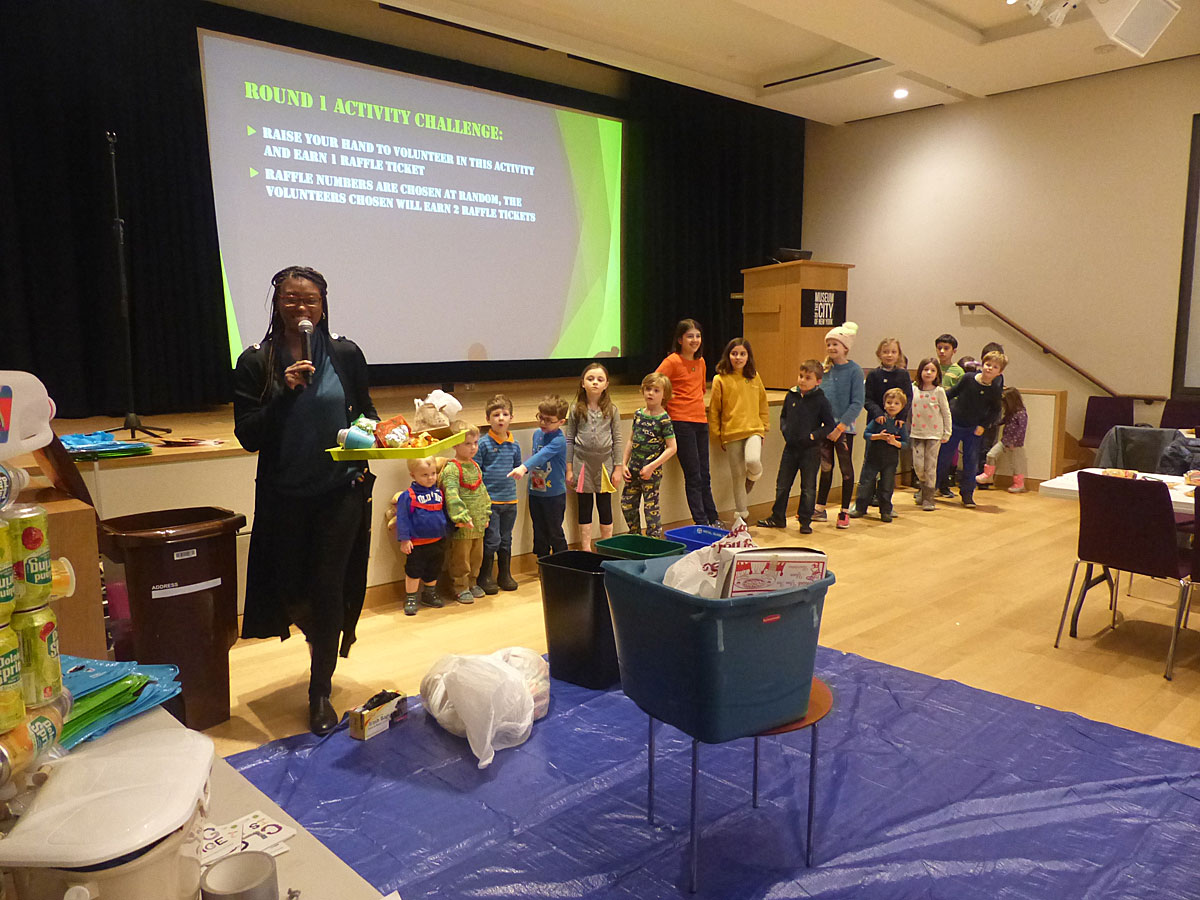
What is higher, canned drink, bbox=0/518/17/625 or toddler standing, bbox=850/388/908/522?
canned drink, bbox=0/518/17/625

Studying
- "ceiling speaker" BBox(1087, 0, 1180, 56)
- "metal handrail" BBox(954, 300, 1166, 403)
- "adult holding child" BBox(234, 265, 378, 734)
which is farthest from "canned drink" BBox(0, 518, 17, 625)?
"metal handrail" BBox(954, 300, 1166, 403)

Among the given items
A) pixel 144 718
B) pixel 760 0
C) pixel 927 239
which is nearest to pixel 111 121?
pixel 760 0

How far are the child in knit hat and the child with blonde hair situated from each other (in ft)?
1.85

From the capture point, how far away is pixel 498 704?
2.64 metres

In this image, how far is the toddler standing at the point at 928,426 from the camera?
6367 millimetres

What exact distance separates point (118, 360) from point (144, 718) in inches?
178

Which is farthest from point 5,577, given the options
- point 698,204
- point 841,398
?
point 698,204

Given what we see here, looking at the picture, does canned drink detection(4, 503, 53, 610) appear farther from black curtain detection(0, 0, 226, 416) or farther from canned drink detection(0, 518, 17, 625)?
black curtain detection(0, 0, 226, 416)

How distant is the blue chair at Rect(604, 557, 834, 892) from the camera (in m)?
1.83

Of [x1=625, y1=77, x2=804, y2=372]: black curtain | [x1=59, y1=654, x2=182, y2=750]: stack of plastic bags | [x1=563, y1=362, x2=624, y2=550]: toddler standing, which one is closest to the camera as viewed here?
[x1=59, y1=654, x2=182, y2=750]: stack of plastic bags

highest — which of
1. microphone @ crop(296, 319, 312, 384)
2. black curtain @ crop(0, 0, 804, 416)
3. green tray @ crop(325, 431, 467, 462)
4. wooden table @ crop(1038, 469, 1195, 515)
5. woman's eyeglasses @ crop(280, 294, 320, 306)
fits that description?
black curtain @ crop(0, 0, 804, 416)

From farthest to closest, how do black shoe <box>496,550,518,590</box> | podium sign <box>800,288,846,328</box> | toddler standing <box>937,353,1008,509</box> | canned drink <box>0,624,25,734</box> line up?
podium sign <box>800,288,846,328</box>, toddler standing <box>937,353,1008,509</box>, black shoe <box>496,550,518,590</box>, canned drink <box>0,624,25,734</box>

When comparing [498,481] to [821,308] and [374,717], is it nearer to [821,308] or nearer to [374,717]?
[374,717]

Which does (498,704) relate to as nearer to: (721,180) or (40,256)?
(40,256)
